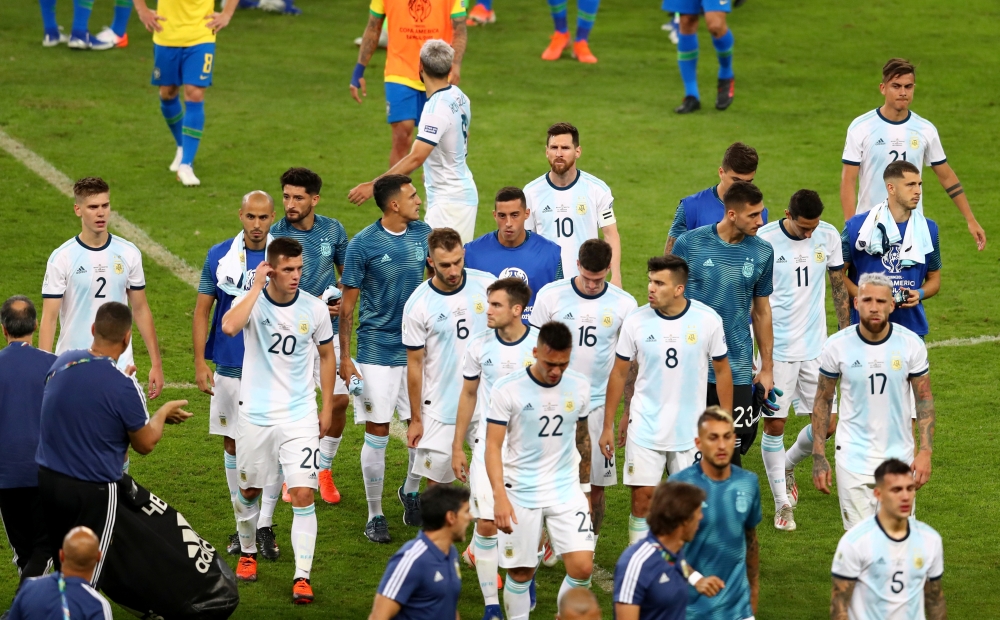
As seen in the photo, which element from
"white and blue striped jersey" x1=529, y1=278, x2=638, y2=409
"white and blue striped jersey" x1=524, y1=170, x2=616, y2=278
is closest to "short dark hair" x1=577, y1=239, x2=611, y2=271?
"white and blue striped jersey" x1=529, y1=278, x2=638, y2=409

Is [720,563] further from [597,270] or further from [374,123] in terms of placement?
[374,123]

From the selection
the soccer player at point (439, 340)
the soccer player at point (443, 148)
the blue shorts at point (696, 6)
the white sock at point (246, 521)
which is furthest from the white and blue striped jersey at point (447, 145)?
the blue shorts at point (696, 6)

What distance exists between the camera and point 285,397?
7496 mm

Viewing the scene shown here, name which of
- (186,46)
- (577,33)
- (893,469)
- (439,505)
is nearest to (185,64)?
(186,46)

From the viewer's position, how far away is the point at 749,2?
21.9 m

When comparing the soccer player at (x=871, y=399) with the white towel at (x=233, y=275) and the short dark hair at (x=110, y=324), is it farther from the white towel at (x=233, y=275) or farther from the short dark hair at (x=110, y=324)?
the short dark hair at (x=110, y=324)

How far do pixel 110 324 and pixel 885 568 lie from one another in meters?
3.75

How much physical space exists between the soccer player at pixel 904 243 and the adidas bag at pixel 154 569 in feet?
14.2

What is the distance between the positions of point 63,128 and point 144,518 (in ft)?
32.6

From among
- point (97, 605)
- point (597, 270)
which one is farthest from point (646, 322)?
point (97, 605)

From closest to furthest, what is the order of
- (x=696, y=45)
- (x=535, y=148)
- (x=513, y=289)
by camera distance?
(x=513, y=289), (x=535, y=148), (x=696, y=45)

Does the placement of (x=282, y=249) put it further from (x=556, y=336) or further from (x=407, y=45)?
(x=407, y=45)

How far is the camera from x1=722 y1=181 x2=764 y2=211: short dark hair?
25.0ft

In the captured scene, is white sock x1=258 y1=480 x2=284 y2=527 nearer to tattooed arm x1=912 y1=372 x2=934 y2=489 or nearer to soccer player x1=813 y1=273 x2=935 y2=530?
soccer player x1=813 y1=273 x2=935 y2=530
